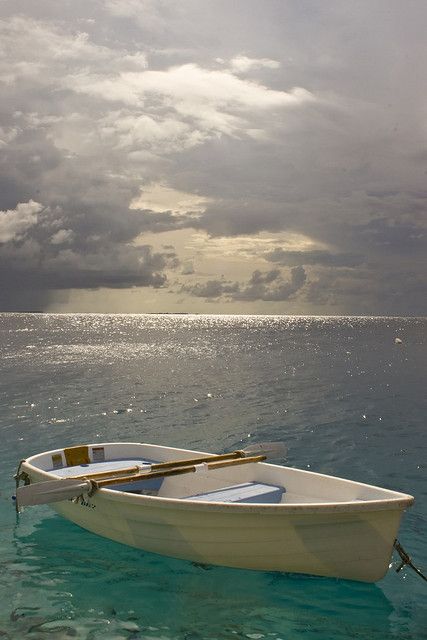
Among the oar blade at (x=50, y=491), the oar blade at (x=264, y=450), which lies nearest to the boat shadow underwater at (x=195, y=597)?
the oar blade at (x=50, y=491)

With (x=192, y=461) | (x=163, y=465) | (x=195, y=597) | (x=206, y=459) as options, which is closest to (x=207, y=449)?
(x=206, y=459)

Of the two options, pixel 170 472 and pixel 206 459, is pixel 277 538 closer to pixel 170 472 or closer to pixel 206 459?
pixel 170 472

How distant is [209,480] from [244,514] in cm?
391

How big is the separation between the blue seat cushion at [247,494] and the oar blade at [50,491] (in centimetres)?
246

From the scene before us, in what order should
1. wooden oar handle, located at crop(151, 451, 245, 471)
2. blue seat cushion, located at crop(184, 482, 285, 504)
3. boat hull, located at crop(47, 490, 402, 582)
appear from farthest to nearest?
wooden oar handle, located at crop(151, 451, 245, 471) → blue seat cushion, located at crop(184, 482, 285, 504) → boat hull, located at crop(47, 490, 402, 582)

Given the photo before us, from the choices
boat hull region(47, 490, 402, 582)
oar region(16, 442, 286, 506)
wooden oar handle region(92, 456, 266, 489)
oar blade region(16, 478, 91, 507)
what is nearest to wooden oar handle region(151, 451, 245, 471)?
oar region(16, 442, 286, 506)

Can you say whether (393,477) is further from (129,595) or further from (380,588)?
(129,595)

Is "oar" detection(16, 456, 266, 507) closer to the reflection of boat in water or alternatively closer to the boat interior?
the reflection of boat in water

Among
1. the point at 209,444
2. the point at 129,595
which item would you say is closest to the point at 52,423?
the point at 209,444

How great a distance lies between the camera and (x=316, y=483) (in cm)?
1371

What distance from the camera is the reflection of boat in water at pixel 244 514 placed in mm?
11383

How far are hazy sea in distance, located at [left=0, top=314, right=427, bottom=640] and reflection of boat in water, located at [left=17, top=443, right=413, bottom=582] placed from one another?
0.56 metres

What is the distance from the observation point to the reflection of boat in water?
11.4 meters

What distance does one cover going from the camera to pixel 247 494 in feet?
45.4
